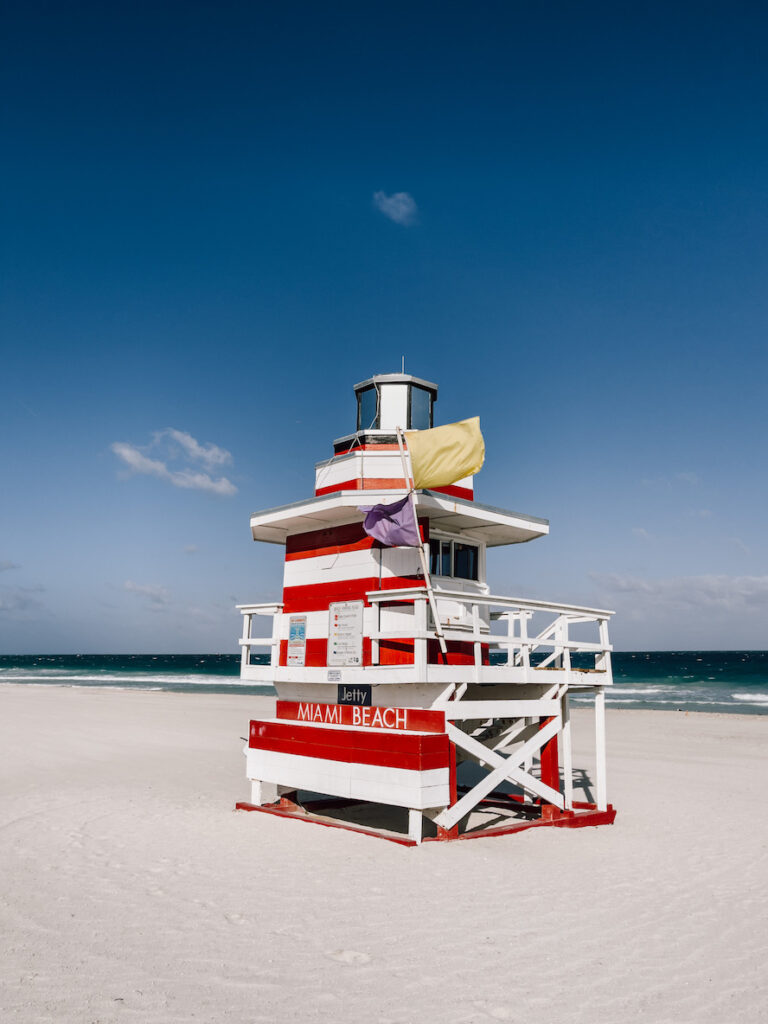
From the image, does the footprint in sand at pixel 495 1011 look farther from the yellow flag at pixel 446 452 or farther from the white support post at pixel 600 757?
the white support post at pixel 600 757

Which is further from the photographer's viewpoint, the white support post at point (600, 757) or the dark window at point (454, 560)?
the white support post at point (600, 757)

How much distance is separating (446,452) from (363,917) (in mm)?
5949

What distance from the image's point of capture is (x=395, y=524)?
33.0 ft

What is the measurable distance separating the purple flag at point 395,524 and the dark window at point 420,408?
272 centimetres

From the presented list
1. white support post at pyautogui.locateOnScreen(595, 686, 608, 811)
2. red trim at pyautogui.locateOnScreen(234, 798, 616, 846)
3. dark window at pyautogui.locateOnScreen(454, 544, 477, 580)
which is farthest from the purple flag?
white support post at pyautogui.locateOnScreen(595, 686, 608, 811)

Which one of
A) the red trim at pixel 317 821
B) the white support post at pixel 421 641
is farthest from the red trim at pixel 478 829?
the white support post at pixel 421 641

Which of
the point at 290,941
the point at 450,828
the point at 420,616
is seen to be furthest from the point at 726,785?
the point at 290,941

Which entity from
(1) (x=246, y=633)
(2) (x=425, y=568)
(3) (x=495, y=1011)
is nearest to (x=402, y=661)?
(2) (x=425, y=568)

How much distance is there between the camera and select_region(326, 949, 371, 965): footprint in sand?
6059mm

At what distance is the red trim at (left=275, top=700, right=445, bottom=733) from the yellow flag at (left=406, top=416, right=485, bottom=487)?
3.14 m

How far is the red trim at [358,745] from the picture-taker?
377 inches

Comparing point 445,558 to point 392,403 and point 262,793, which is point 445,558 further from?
point 262,793

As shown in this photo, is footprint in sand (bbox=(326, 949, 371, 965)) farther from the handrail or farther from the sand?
the handrail

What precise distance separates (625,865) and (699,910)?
1.76 metres
